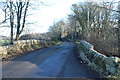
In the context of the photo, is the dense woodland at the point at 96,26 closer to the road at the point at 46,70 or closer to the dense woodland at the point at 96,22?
the dense woodland at the point at 96,22

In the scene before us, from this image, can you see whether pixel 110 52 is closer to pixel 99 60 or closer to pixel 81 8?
pixel 99 60

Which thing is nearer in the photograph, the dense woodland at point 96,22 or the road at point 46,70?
the road at point 46,70

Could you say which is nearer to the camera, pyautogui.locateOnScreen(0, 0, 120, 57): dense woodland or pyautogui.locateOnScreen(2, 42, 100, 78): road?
pyautogui.locateOnScreen(2, 42, 100, 78): road

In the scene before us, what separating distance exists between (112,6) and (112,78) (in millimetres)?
29395

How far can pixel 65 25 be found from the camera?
259 feet

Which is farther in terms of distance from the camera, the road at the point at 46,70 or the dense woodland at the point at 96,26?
the dense woodland at the point at 96,26

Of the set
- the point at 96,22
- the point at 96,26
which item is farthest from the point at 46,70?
the point at 96,22

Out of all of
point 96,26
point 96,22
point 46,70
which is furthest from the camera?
point 96,22

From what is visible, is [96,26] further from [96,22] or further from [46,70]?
[46,70]

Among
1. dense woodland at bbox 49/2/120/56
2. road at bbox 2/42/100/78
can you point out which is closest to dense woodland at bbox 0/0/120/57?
dense woodland at bbox 49/2/120/56

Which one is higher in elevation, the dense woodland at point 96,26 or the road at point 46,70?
the dense woodland at point 96,26

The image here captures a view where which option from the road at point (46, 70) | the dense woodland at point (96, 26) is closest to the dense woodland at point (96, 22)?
the dense woodland at point (96, 26)

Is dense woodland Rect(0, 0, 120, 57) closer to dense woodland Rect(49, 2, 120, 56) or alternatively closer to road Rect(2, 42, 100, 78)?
dense woodland Rect(49, 2, 120, 56)

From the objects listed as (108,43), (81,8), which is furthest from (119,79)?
(81,8)
